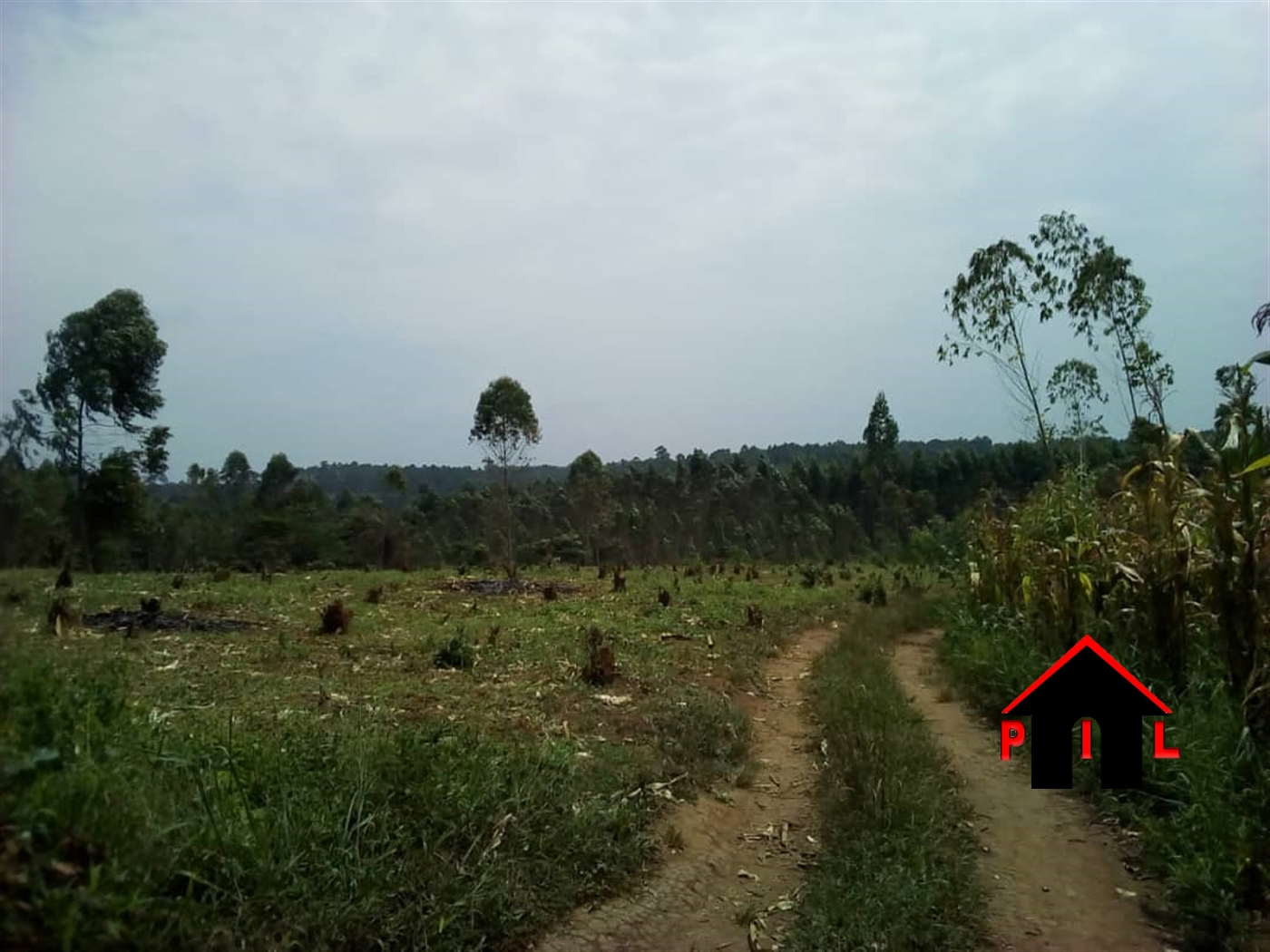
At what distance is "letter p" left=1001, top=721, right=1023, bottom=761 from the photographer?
674cm

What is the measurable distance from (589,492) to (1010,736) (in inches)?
919

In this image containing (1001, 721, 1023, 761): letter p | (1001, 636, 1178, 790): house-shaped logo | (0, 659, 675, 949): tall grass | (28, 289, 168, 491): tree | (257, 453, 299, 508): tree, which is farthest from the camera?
(257, 453, 299, 508): tree

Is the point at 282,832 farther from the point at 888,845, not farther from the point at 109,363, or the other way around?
the point at 109,363

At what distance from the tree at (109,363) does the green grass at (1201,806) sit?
544 inches

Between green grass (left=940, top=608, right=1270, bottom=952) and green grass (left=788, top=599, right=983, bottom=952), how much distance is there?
0.82 metres

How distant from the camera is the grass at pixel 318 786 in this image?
2.63 metres

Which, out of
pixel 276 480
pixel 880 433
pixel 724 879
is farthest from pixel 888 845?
pixel 880 433

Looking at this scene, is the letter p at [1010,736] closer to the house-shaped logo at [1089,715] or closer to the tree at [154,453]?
the house-shaped logo at [1089,715]

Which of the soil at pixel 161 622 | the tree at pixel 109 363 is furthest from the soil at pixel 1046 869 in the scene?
the tree at pixel 109 363

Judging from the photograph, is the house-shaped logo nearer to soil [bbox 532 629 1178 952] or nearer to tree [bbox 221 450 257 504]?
soil [bbox 532 629 1178 952]

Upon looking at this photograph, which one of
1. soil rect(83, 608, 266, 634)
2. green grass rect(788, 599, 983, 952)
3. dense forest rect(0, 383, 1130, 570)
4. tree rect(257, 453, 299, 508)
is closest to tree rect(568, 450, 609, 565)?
dense forest rect(0, 383, 1130, 570)

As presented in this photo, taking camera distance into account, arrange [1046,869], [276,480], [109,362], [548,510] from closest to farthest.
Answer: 1. [1046,869]
2. [109,362]
3. [276,480]
4. [548,510]

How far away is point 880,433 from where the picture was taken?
36.7 m

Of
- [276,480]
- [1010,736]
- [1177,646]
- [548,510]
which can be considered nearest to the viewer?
[1177,646]
